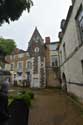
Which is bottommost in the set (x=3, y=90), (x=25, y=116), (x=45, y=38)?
(x=25, y=116)

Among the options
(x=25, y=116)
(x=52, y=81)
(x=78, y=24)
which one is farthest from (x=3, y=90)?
(x=52, y=81)

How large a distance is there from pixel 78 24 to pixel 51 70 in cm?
1673

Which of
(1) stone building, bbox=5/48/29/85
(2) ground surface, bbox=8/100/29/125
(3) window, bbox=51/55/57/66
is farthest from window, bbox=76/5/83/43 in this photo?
(1) stone building, bbox=5/48/29/85

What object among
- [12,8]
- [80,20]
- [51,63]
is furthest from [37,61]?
[12,8]

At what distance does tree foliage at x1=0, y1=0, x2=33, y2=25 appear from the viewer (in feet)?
12.3

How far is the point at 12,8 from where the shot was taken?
384 cm

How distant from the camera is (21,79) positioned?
28.7m

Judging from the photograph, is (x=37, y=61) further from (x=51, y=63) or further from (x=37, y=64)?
(x=51, y=63)

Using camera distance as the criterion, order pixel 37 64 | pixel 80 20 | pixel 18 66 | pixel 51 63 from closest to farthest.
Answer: pixel 80 20
pixel 51 63
pixel 37 64
pixel 18 66

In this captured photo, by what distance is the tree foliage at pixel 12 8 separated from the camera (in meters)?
3.75

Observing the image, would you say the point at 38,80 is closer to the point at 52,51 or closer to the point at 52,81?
the point at 52,81

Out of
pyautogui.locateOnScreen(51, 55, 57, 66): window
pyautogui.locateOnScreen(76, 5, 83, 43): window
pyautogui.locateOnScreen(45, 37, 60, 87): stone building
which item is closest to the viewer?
pyautogui.locateOnScreen(76, 5, 83, 43): window

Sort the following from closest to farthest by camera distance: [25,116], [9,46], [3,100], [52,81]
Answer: [3,100]
[25,116]
[9,46]
[52,81]

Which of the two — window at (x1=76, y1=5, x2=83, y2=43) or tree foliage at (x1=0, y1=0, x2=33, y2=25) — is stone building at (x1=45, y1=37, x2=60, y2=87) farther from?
tree foliage at (x1=0, y1=0, x2=33, y2=25)
